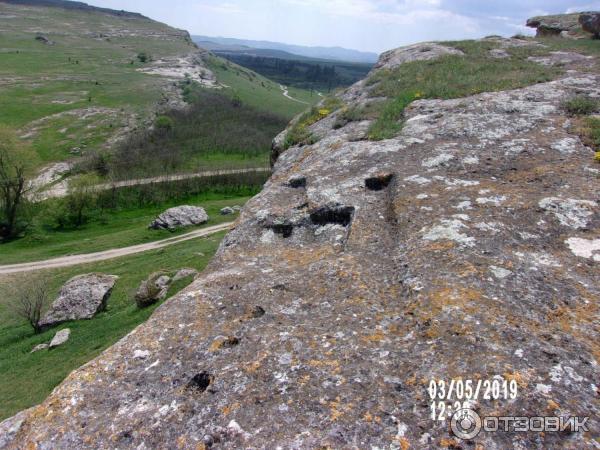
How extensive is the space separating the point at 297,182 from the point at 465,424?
878 centimetres

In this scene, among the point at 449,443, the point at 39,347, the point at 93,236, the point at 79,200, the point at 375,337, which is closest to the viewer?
the point at 449,443

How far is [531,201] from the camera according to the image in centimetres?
911

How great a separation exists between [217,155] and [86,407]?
122 metres

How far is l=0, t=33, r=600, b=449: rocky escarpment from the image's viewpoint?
5141 millimetres

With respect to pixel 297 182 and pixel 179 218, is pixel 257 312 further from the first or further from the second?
pixel 179 218

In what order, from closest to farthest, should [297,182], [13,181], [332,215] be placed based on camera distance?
[332,215] < [297,182] < [13,181]

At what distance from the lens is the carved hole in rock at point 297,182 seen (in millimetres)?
12302

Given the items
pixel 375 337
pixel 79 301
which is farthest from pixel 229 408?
pixel 79 301

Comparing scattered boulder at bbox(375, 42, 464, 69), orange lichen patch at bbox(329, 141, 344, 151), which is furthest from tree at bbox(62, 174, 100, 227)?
orange lichen patch at bbox(329, 141, 344, 151)

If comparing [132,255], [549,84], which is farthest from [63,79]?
[549,84]

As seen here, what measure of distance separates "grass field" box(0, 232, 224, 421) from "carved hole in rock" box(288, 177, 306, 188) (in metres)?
18.2

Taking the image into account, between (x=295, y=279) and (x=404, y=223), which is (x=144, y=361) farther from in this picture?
(x=404, y=223)

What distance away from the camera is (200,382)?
6094 millimetres
